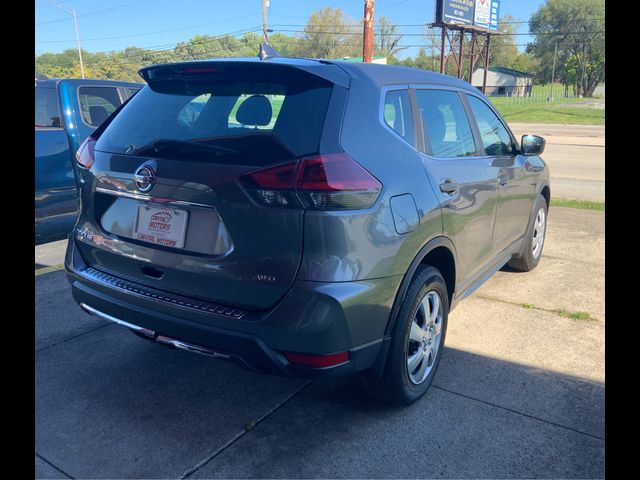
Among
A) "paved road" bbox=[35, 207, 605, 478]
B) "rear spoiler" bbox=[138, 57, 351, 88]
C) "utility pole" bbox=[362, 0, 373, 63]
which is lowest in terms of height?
"paved road" bbox=[35, 207, 605, 478]

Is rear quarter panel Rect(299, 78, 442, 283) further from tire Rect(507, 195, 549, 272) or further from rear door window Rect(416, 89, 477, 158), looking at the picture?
tire Rect(507, 195, 549, 272)

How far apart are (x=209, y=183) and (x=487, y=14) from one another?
4862 cm

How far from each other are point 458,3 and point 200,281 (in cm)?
4388

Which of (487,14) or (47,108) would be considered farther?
(487,14)

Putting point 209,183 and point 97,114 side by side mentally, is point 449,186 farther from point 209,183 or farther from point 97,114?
point 97,114

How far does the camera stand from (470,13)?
1683 inches

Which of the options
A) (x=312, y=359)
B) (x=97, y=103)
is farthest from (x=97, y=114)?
(x=312, y=359)

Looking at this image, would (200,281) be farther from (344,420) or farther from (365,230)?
(344,420)

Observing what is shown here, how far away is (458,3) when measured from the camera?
135ft

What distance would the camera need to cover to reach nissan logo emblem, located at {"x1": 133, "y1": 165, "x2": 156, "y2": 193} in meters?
2.59

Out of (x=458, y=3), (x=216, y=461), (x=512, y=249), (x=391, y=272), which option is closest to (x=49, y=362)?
(x=216, y=461)

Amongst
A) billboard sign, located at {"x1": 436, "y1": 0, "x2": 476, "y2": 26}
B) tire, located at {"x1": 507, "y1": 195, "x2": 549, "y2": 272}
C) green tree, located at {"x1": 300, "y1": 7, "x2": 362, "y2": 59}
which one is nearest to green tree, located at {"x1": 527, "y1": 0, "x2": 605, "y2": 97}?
green tree, located at {"x1": 300, "y1": 7, "x2": 362, "y2": 59}

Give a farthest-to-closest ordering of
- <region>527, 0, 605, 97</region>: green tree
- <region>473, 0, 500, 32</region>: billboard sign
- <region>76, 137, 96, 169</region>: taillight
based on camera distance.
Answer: <region>527, 0, 605, 97</region>: green tree
<region>473, 0, 500, 32</region>: billboard sign
<region>76, 137, 96, 169</region>: taillight
